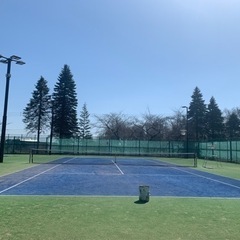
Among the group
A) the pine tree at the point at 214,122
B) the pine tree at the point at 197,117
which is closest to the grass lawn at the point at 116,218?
the pine tree at the point at 197,117

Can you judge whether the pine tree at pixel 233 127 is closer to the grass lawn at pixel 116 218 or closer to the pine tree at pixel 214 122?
the pine tree at pixel 214 122

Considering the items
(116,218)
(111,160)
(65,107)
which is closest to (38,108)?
(65,107)

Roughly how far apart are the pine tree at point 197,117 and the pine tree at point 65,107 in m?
27.5

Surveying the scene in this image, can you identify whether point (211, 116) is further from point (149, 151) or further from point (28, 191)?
point (28, 191)

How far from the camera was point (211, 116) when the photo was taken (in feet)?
266

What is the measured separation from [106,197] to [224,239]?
5.19 m

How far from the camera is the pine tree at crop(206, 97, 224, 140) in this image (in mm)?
80725

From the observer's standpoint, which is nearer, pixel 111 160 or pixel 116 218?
pixel 116 218

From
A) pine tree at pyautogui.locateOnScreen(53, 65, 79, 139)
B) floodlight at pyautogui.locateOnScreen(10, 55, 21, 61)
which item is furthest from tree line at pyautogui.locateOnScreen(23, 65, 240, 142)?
floodlight at pyautogui.locateOnScreen(10, 55, 21, 61)

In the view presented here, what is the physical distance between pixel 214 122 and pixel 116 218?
76.0 metres

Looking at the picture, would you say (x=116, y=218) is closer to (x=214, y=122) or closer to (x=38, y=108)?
(x=38, y=108)

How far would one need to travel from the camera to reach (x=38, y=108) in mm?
68312

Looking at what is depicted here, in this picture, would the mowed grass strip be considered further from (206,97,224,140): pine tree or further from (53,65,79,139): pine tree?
(206,97,224,140): pine tree

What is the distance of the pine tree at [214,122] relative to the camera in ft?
265
